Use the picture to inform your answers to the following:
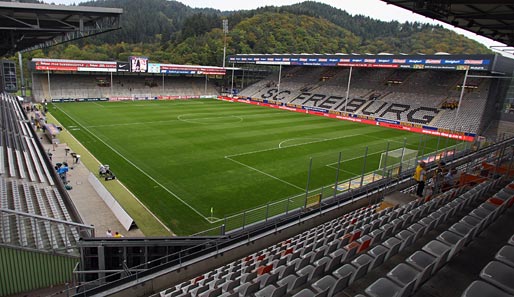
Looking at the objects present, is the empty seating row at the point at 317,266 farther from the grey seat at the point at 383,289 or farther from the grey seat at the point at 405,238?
the grey seat at the point at 383,289

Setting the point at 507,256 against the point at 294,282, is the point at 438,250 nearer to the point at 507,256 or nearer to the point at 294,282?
the point at 507,256

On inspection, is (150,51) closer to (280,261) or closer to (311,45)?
(311,45)

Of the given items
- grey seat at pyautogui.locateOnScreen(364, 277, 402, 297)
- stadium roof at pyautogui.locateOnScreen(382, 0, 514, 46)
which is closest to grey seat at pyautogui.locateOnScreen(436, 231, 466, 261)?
grey seat at pyautogui.locateOnScreen(364, 277, 402, 297)

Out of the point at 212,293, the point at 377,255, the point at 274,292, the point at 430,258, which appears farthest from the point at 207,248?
the point at 430,258

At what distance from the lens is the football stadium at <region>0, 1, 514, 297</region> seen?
715 cm

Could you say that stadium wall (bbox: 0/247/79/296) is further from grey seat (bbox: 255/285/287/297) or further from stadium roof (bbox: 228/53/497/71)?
stadium roof (bbox: 228/53/497/71)

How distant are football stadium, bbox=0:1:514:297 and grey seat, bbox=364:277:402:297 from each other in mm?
25

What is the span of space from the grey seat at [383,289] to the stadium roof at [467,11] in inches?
320

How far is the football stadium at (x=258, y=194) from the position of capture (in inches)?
281

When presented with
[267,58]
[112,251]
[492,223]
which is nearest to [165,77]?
[267,58]

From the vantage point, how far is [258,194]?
18.4 meters

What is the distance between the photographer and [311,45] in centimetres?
11088

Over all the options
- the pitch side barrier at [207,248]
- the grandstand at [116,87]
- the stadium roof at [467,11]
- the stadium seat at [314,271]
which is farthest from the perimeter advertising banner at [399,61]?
the stadium seat at [314,271]

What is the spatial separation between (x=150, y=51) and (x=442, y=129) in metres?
95.1
